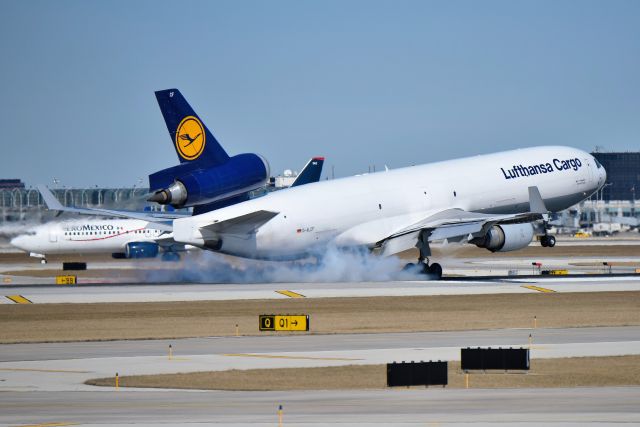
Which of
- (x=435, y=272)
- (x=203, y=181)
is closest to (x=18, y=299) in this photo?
(x=203, y=181)

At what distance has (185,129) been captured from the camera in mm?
61688

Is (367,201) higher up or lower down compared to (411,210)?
higher up

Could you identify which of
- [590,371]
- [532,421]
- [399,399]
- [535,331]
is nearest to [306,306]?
[535,331]

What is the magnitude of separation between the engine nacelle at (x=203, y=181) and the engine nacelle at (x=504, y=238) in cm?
1342

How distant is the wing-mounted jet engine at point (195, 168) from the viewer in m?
60.0

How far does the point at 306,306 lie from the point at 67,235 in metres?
59.5

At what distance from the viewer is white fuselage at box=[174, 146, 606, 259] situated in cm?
6294

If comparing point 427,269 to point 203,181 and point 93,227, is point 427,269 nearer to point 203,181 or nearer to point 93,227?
point 203,181

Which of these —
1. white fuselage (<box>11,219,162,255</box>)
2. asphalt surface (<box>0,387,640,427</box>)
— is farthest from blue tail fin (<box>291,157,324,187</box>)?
asphalt surface (<box>0,387,640,427</box>)

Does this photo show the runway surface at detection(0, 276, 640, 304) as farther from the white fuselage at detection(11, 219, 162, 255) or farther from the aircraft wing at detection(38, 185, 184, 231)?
the white fuselage at detection(11, 219, 162, 255)

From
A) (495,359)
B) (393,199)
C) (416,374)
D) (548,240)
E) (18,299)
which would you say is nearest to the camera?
(416,374)

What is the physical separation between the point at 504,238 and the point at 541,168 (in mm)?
9103

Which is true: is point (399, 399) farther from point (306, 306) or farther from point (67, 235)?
point (67, 235)

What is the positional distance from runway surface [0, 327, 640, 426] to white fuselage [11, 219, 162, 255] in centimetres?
6795
